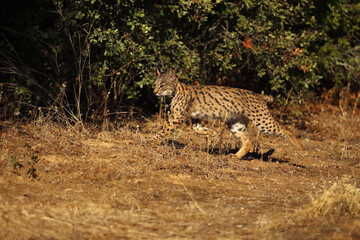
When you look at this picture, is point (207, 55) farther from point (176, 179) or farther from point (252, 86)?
point (176, 179)

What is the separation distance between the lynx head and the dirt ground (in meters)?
0.91

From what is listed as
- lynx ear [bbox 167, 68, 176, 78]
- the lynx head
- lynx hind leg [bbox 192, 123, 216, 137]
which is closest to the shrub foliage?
the lynx head

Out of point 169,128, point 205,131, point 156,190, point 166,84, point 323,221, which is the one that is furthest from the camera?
point 205,131

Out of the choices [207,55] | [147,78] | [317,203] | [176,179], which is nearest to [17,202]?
[176,179]

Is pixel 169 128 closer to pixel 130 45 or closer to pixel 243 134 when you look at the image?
pixel 243 134

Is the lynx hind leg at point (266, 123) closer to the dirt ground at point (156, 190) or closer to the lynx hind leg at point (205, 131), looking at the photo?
the dirt ground at point (156, 190)

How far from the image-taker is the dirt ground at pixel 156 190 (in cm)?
513

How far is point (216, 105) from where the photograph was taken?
9.48 meters

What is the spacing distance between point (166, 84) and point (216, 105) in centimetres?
102

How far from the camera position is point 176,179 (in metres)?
7.07

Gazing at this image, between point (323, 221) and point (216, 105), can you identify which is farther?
point (216, 105)

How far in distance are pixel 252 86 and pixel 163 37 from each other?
411 centimetres

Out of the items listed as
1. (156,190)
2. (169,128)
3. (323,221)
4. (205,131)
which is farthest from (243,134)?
(323,221)

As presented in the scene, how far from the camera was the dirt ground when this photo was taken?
5133 millimetres
